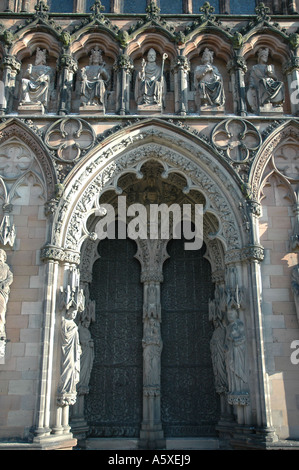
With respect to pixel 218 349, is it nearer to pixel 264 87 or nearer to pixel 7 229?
pixel 7 229

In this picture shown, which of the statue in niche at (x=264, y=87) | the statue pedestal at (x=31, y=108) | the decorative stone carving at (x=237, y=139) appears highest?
the statue in niche at (x=264, y=87)

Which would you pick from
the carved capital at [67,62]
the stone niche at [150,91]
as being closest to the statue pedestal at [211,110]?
the stone niche at [150,91]

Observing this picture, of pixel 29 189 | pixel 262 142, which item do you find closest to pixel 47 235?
pixel 29 189

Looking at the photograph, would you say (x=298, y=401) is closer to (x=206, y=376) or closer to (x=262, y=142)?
(x=206, y=376)

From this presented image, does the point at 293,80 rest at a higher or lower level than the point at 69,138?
higher

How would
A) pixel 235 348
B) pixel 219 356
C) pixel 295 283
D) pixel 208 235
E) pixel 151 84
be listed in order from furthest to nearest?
1. pixel 151 84
2. pixel 219 356
3. pixel 208 235
4. pixel 295 283
5. pixel 235 348

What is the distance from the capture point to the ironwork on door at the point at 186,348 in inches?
503

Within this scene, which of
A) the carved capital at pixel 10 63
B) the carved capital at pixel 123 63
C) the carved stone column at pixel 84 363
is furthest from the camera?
the carved capital at pixel 123 63

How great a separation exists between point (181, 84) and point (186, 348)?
7.18 meters

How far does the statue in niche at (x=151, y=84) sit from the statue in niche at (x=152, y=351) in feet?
19.2

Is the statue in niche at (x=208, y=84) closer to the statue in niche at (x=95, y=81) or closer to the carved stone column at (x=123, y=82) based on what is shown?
the carved stone column at (x=123, y=82)

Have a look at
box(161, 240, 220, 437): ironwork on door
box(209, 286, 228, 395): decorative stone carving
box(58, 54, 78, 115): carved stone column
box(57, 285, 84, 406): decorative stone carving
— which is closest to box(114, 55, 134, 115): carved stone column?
box(58, 54, 78, 115): carved stone column

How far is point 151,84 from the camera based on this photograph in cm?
1342

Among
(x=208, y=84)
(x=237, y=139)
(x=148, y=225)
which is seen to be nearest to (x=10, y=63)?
(x=208, y=84)
